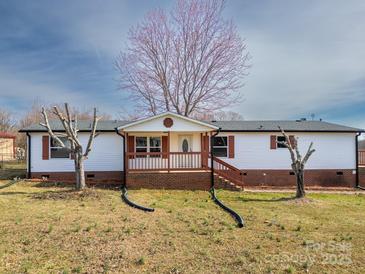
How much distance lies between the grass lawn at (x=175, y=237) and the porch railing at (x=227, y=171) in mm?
4244

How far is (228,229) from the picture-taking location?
22.9 feet

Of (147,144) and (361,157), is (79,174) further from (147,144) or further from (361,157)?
(361,157)

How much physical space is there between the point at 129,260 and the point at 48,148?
12.5 meters

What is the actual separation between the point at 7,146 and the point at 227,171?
32058mm

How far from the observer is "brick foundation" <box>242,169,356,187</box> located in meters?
17.3

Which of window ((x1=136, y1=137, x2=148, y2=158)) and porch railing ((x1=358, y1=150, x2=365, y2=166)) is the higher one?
window ((x1=136, y1=137, x2=148, y2=158))

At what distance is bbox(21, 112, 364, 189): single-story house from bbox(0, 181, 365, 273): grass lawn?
3871 mm

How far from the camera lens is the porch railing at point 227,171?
14562 millimetres

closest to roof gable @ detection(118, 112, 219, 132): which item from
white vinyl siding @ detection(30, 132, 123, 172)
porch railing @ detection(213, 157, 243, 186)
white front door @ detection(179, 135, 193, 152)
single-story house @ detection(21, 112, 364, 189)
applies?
single-story house @ detection(21, 112, 364, 189)

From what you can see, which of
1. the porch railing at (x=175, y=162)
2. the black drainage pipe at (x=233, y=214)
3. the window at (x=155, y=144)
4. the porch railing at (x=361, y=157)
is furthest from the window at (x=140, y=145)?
the porch railing at (x=361, y=157)

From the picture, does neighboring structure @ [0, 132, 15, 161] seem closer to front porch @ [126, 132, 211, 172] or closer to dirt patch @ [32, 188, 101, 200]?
front porch @ [126, 132, 211, 172]

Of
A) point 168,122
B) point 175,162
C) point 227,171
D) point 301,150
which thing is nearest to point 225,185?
point 227,171

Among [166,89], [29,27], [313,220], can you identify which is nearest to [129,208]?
[313,220]

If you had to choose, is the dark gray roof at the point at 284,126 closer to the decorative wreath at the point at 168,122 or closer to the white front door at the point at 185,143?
the white front door at the point at 185,143
